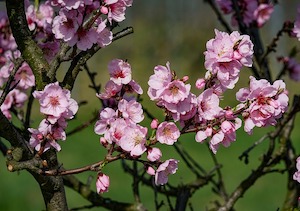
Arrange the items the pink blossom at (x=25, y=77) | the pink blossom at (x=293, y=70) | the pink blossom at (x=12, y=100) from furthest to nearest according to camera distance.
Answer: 1. the pink blossom at (x=293, y=70)
2. the pink blossom at (x=12, y=100)
3. the pink blossom at (x=25, y=77)

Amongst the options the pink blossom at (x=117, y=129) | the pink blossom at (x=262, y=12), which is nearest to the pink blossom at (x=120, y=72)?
the pink blossom at (x=117, y=129)

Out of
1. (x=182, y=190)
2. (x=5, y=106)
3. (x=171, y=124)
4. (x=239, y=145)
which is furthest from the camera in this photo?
(x=239, y=145)

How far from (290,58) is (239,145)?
7.41m

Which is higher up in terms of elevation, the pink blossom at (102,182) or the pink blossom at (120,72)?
the pink blossom at (120,72)

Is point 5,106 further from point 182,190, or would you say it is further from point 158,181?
point 158,181

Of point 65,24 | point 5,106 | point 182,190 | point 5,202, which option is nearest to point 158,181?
point 65,24

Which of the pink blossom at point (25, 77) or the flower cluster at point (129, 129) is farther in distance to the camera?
the pink blossom at point (25, 77)

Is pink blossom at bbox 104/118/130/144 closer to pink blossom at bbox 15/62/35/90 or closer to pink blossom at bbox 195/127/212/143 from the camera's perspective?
pink blossom at bbox 195/127/212/143

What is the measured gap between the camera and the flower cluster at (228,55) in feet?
5.58

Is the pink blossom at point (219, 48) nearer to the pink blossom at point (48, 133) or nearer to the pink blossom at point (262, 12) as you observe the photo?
the pink blossom at point (48, 133)

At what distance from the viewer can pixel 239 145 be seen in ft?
35.5

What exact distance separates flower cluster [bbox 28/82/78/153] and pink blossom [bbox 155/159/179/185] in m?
0.24

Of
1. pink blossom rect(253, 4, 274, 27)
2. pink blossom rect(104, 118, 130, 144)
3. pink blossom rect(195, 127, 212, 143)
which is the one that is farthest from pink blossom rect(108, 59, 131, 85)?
pink blossom rect(253, 4, 274, 27)

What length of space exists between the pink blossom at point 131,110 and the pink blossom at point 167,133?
2.2 inches
